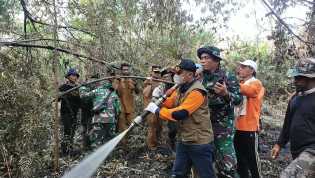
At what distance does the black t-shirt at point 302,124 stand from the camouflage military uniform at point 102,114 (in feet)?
13.8

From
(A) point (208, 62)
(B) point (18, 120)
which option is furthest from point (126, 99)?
(A) point (208, 62)

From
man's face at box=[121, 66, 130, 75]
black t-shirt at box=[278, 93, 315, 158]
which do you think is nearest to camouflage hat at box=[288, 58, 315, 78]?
black t-shirt at box=[278, 93, 315, 158]

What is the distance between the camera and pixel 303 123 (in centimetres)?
466

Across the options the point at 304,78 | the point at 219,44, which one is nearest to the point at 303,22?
the point at 304,78

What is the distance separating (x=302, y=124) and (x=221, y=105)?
1117 mm

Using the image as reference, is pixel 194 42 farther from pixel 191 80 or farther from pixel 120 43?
pixel 191 80

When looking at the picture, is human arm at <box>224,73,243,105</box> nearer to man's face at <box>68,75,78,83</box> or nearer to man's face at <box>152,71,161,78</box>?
man's face at <box>152,71,161,78</box>

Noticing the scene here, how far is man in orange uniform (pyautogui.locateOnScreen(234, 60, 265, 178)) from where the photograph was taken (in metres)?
5.98

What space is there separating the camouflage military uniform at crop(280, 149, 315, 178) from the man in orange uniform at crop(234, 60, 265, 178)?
4.91 ft

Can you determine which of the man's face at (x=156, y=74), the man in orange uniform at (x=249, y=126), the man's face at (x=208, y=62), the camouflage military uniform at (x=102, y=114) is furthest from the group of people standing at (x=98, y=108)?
the man's face at (x=208, y=62)

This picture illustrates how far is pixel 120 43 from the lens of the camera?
8.68 meters

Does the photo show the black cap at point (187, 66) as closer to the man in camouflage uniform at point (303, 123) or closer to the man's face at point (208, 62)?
the man's face at point (208, 62)

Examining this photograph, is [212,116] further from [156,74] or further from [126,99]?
[126,99]

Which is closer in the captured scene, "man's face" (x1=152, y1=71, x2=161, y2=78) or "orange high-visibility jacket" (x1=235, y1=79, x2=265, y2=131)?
"orange high-visibility jacket" (x1=235, y1=79, x2=265, y2=131)
